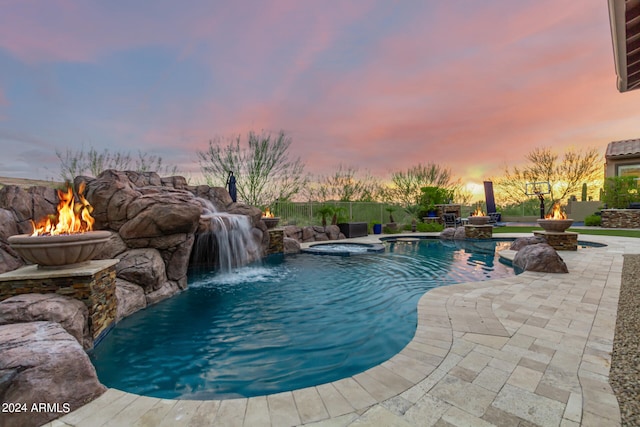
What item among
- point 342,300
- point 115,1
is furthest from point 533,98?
point 115,1

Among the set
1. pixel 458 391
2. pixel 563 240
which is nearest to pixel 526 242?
pixel 563 240

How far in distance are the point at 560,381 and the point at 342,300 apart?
286 cm

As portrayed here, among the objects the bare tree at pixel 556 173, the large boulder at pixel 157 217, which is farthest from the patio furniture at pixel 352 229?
the bare tree at pixel 556 173

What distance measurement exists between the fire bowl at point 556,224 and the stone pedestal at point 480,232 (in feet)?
12.1

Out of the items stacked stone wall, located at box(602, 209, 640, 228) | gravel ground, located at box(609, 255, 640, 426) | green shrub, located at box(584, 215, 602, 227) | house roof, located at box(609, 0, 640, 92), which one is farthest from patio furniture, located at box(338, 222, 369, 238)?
green shrub, located at box(584, 215, 602, 227)

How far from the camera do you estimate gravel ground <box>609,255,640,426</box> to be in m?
1.66

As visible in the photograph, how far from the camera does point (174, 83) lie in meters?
8.95

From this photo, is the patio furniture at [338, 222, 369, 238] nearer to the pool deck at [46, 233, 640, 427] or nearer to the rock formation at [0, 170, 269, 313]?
the rock formation at [0, 170, 269, 313]

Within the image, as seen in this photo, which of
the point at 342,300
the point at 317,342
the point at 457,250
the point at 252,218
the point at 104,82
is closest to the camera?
the point at 317,342

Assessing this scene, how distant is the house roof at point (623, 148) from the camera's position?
1721 centimetres

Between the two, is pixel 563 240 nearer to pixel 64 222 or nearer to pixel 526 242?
pixel 526 242

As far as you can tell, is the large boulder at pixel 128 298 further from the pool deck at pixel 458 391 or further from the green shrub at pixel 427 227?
the green shrub at pixel 427 227

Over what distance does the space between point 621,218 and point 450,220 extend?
8846 mm

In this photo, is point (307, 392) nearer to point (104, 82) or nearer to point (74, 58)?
point (74, 58)
